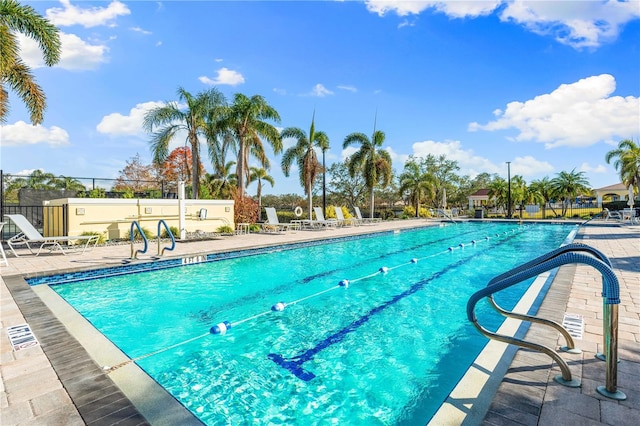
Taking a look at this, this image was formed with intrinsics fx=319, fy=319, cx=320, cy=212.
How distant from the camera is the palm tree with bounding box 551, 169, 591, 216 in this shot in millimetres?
30719

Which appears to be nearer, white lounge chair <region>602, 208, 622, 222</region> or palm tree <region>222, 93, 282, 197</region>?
palm tree <region>222, 93, 282, 197</region>

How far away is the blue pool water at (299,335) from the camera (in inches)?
115

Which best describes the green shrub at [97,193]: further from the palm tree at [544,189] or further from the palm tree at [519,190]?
the palm tree at [544,189]

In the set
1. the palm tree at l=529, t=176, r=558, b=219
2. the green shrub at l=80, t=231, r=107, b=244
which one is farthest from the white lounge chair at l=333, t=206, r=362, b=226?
the palm tree at l=529, t=176, r=558, b=219

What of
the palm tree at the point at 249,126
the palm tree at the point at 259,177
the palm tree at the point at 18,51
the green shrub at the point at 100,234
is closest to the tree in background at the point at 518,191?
the palm tree at the point at 259,177

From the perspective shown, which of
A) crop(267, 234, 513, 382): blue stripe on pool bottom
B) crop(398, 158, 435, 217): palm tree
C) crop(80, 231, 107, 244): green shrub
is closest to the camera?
crop(267, 234, 513, 382): blue stripe on pool bottom

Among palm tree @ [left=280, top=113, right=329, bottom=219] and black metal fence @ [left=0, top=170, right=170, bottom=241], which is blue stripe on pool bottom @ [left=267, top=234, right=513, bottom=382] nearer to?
black metal fence @ [left=0, top=170, right=170, bottom=241]

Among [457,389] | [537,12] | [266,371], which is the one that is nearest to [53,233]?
[266,371]

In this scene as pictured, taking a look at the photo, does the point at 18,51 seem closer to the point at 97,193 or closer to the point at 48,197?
the point at 97,193

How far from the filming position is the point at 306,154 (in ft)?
68.0

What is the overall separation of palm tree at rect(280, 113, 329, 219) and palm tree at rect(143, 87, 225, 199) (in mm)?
5070

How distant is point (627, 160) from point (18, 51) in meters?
35.7

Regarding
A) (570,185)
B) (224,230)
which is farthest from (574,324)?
(570,185)

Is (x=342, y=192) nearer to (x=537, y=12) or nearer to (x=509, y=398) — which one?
(x=537, y=12)
